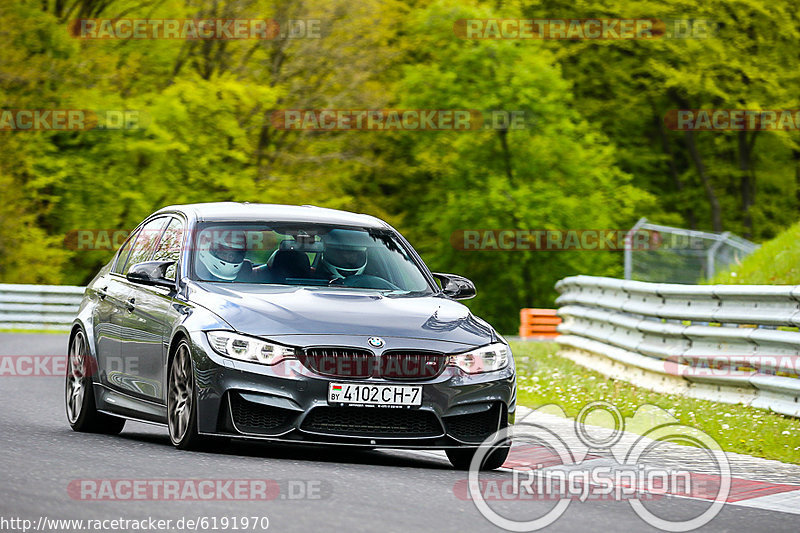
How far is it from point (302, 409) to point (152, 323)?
1.71 meters

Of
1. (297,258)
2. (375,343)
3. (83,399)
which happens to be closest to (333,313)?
(375,343)

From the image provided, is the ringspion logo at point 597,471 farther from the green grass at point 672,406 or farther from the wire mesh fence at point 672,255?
the wire mesh fence at point 672,255

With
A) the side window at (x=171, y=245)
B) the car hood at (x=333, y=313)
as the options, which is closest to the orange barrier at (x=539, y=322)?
the side window at (x=171, y=245)

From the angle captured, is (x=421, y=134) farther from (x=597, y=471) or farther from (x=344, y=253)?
(x=597, y=471)

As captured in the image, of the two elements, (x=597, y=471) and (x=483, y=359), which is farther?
(x=597, y=471)

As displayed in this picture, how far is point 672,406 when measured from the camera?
1283 centimetres

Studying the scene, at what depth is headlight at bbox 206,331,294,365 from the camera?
8664 millimetres

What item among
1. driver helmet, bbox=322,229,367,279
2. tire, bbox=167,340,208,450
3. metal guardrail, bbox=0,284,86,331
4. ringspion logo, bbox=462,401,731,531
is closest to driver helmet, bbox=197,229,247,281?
driver helmet, bbox=322,229,367,279

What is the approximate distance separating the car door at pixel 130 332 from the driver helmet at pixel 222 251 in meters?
0.61

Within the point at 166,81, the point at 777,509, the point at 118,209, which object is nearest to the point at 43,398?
the point at 777,509

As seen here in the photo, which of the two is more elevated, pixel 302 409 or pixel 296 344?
pixel 296 344

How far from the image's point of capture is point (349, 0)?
4562 cm

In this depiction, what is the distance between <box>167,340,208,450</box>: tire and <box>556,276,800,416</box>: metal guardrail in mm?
4976

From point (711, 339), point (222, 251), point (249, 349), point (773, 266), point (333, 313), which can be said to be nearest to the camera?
point (249, 349)
